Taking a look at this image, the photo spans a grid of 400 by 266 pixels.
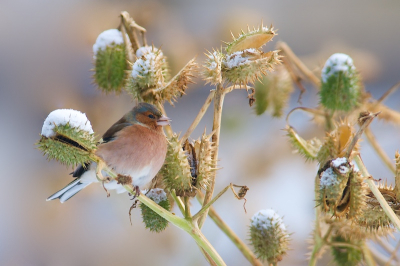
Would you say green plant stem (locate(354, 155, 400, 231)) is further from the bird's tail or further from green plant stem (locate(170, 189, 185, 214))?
the bird's tail

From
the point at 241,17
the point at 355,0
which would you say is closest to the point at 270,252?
the point at 241,17

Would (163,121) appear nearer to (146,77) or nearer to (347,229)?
(146,77)

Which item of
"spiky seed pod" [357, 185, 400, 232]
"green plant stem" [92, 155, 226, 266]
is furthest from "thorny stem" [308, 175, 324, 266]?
"green plant stem" [92, 155, 226, 266]

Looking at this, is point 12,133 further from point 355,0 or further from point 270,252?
point 355,0

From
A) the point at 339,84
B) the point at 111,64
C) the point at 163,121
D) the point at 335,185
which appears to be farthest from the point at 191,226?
the point at 339,84

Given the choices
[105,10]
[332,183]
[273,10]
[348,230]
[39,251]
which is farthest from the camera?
[273,10]
